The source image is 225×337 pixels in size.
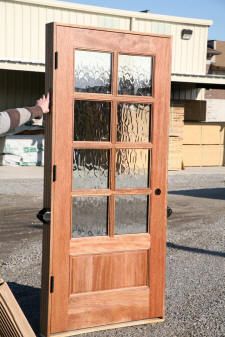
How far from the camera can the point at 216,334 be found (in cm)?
512

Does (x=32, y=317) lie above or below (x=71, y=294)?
below

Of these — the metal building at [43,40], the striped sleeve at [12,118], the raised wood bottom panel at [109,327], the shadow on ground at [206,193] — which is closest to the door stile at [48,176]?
the raised wood bottom panel at [109,327]

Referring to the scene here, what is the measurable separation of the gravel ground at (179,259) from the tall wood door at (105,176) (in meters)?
0.36

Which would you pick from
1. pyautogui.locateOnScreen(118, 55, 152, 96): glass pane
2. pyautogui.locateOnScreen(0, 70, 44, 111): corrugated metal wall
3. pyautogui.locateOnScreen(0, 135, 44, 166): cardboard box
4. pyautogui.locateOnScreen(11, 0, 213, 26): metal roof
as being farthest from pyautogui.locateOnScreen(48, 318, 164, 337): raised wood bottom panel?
pyautogui.locateOnScreen(11, 0, 213, 26): metal roof

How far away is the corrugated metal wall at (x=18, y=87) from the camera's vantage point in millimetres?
21734

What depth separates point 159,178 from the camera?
17.3 ft

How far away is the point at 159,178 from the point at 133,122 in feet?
1.82

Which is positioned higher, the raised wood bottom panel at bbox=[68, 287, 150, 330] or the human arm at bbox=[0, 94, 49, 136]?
the human arm at bbox=[0, 94, 49, 136]

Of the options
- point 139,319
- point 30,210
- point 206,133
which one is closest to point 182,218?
point 30,210

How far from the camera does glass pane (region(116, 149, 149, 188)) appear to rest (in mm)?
5164

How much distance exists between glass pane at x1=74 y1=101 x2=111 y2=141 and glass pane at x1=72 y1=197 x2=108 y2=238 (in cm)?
53

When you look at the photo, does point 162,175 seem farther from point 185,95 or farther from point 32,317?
point 185,95

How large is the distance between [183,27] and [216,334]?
2011cm

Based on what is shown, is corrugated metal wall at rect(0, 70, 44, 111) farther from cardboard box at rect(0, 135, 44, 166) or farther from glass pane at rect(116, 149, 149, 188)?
glass pane at rect(116, 149, 149, 188)
